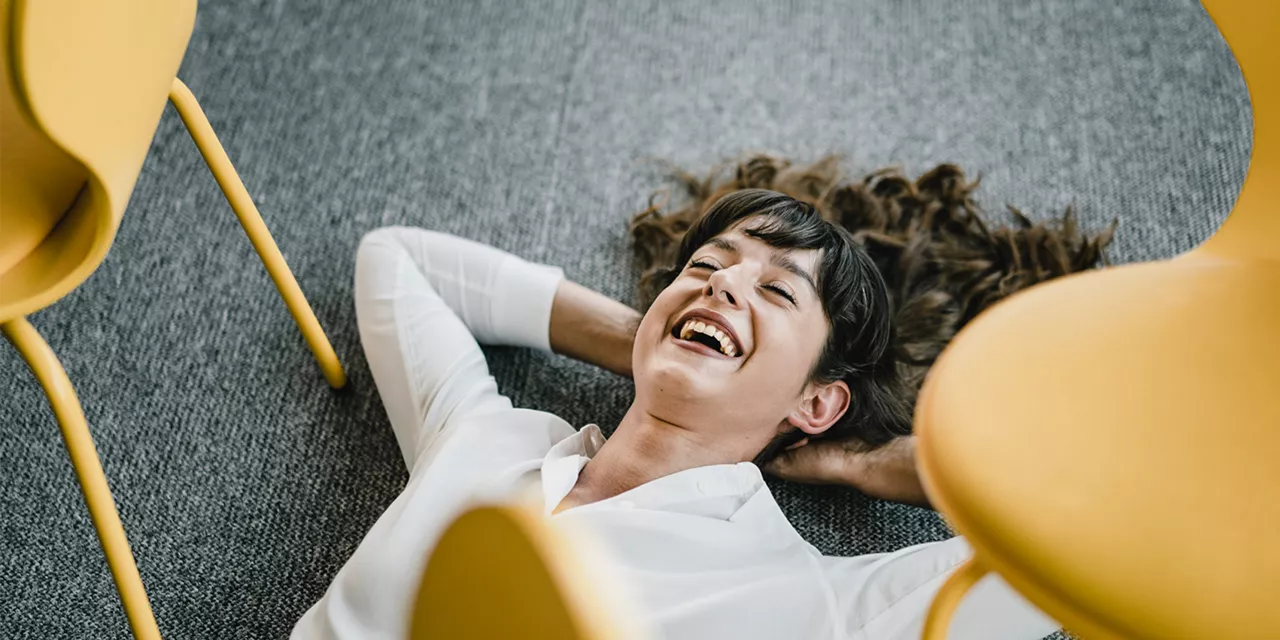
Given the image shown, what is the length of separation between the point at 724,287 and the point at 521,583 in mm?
684

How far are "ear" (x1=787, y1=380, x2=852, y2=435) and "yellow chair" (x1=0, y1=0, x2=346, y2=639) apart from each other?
69cm

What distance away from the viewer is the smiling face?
102 cm

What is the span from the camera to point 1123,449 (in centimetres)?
59

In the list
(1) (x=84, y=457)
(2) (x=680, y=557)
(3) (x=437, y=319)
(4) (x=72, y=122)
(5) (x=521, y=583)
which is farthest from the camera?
(3) (x=437, y=319)

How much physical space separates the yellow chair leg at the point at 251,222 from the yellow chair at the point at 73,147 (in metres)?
0.15

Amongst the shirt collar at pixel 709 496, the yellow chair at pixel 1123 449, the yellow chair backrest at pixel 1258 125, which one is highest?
the yellow chair backrest at pixel 1258 125

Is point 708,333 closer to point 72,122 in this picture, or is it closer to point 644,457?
point 644,457

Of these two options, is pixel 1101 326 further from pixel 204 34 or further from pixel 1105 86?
pixel 204 34

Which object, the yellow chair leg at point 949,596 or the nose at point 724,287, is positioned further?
the nose at point 724,287

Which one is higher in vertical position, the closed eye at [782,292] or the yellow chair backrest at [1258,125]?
the yellow chair backrest at [1258,125]

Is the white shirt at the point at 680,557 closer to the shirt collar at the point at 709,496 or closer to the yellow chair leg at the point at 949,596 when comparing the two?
the shirt collar at the point at 709,496

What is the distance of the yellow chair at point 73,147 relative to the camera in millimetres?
553

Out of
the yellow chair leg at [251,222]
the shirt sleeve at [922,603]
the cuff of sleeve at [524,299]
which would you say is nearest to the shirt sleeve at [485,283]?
the cuff of sleeve at [524,299]

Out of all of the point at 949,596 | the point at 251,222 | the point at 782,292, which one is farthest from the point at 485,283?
→ the point at 949,596
